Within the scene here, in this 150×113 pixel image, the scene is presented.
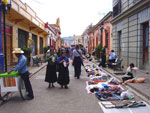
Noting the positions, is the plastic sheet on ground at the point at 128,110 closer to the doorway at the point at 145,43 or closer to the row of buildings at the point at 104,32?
the doorway at the point at 145,43

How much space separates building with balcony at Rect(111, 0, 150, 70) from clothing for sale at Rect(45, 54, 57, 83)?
678cm

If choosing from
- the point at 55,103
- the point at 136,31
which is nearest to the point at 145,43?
the point at 136,31

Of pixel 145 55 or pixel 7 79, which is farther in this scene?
pixel 145 55

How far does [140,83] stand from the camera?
326 inches

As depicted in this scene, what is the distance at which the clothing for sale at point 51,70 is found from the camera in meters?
7.82

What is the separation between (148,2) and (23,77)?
29.8 feet

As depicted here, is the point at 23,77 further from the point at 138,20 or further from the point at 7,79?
the point at 138,20

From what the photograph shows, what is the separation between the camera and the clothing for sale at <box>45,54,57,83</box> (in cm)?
782

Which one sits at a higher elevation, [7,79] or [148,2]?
[148,2]

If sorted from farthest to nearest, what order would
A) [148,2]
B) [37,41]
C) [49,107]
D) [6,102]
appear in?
[37,41], [148,2], [6,102], [49,107]

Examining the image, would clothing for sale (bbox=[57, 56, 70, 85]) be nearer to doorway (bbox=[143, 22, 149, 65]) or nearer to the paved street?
the paved street

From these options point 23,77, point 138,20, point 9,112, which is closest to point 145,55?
point 138,20

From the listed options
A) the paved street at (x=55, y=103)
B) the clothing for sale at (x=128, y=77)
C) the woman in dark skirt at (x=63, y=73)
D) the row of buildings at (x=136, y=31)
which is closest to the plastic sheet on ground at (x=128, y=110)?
the paved street at (x=55, y=103)

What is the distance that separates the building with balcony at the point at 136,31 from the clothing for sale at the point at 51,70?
6.78m
